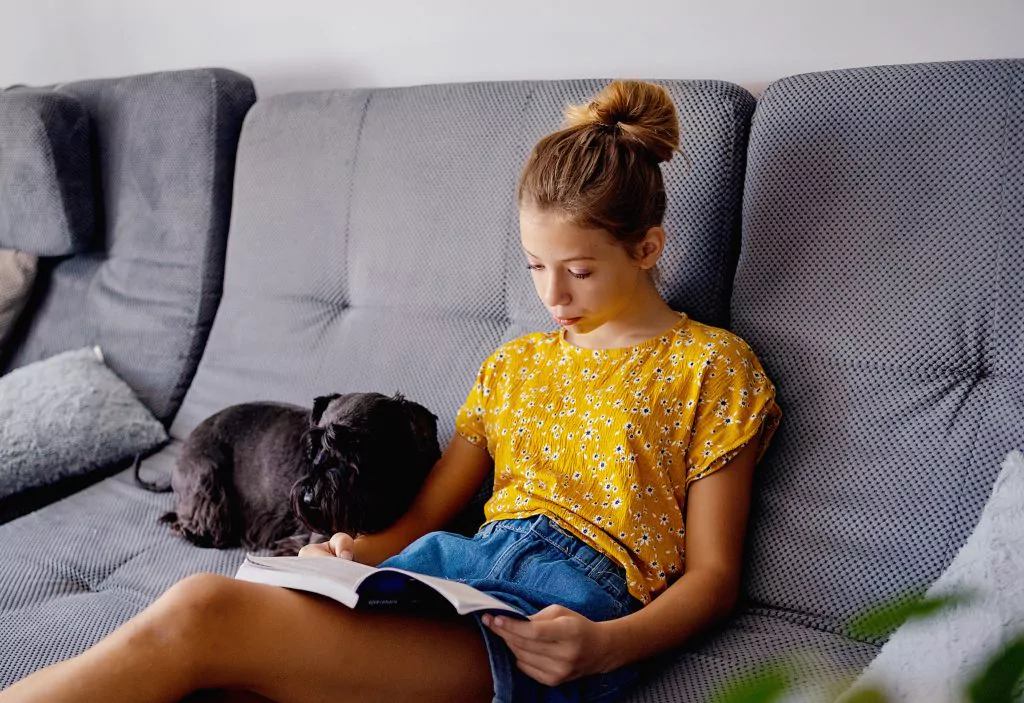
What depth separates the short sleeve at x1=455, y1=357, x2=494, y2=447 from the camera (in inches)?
55.1

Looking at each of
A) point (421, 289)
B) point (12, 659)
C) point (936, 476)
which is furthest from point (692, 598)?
point (12, 659)

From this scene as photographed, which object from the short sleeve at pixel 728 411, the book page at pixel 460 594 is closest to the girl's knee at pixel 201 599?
the book page at pixel 460 594

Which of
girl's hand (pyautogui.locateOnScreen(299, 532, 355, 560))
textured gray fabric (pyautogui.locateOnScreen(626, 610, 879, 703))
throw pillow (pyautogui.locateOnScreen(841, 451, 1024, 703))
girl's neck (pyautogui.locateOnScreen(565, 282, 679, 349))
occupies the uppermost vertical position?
girl's neck (pyautogui.locateOnScreen(565, 282, 679, 349))

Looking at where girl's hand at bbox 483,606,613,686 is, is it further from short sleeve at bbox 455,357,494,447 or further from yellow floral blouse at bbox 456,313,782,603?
short sleeve at bbox 455,357,494,447

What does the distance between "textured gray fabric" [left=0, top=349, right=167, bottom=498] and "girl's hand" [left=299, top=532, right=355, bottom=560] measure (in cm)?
78

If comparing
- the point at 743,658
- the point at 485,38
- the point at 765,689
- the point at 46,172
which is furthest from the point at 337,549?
the point at 46,172

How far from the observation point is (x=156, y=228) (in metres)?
2.08

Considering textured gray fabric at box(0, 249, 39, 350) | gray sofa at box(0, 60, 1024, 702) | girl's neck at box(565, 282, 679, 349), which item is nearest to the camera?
gray sofa at box(0, 60, 1024, 702)

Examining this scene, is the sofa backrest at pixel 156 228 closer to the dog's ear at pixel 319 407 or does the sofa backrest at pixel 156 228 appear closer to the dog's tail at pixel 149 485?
the dog's tail at pixel 149 485

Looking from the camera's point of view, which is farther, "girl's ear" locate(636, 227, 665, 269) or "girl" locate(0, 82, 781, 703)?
"girl's ear" locate(636, 227, 665, 269)

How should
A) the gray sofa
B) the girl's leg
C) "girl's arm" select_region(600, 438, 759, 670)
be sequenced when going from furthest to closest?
1. the gray sofa
2. "girl's arm" select_region(600, 438, 759, 670)
3. the girl's leg

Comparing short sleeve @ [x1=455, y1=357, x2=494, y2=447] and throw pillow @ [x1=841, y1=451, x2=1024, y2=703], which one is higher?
throw pillow @ [x1=841, y1=451, x2=1024, y2=703]

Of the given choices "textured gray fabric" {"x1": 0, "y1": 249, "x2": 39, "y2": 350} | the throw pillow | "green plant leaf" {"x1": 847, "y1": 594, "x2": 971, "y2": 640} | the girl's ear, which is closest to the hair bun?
the girl's ear

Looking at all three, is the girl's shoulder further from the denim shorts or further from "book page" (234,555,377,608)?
"book page" (234,555,377,608)
